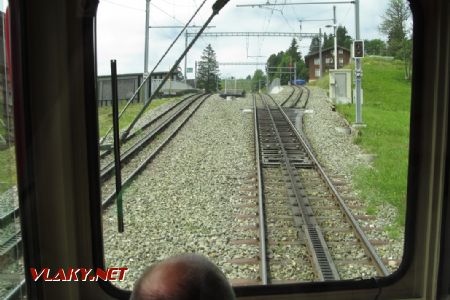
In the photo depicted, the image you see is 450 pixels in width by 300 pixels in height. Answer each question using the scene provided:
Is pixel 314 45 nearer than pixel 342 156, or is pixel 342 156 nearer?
pixel 314 45

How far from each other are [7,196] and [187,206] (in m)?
4.13

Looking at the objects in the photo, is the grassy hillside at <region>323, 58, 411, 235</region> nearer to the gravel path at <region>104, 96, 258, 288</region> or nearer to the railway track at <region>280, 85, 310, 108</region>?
the gravel path at <region>104, 96, 258, 288</region>

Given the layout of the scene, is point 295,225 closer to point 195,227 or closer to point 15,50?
point 195,227

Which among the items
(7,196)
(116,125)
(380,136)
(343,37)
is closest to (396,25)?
(116,125)

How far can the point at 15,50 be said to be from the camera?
1.58 m

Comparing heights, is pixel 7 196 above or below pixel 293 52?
below

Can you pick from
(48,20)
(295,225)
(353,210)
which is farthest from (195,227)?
(48,20)

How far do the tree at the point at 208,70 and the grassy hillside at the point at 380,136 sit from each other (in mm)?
1568

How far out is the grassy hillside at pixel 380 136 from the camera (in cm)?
431

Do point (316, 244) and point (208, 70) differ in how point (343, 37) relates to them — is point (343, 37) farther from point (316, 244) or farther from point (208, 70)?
point (316, 244)

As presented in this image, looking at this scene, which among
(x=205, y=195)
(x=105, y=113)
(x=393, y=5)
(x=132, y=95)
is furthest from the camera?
(x=205, y=195)

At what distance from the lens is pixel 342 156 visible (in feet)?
26.8

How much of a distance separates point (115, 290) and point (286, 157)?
6.03 meters

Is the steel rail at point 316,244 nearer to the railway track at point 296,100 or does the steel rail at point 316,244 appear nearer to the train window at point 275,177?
the train window at point 275,177
